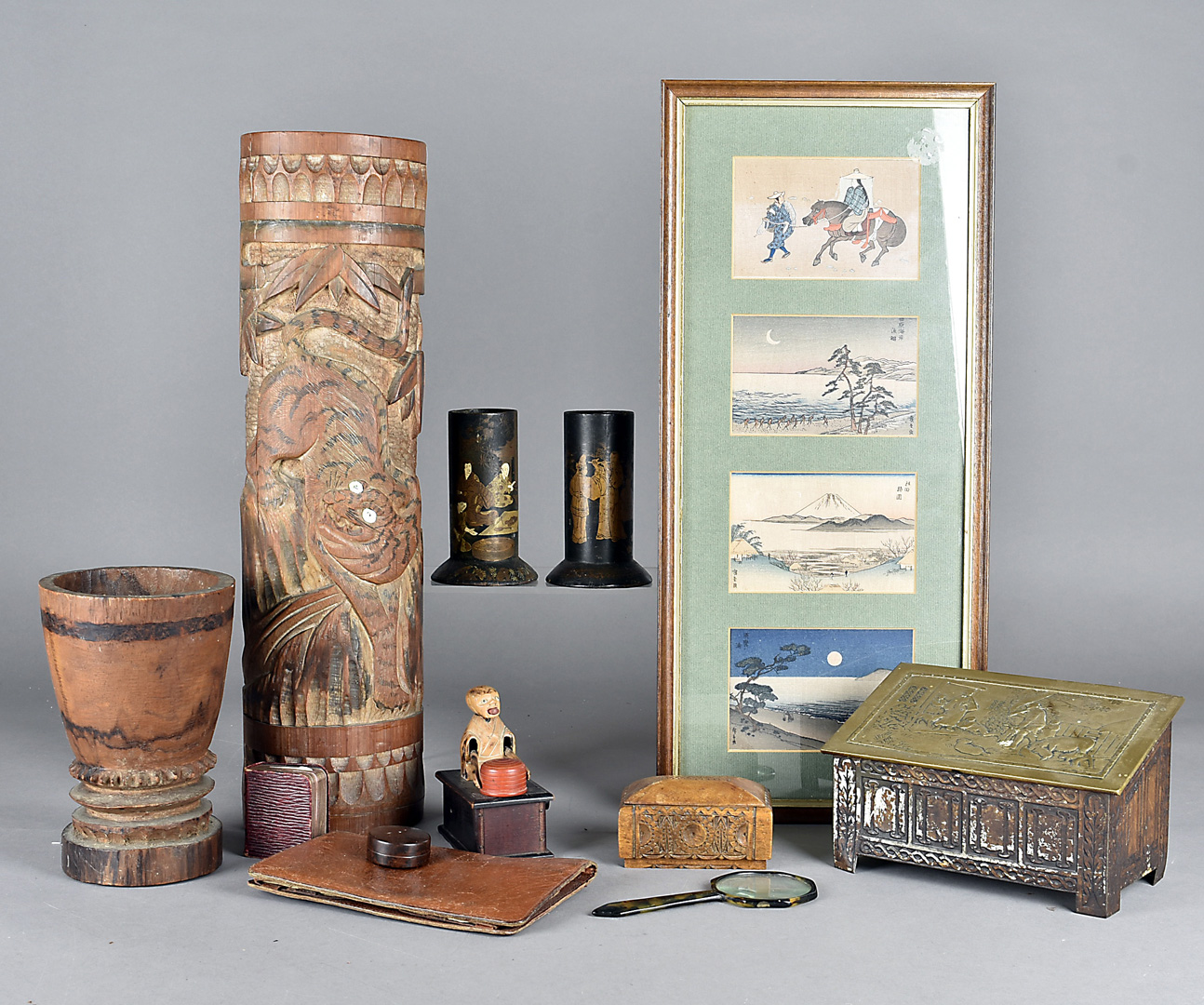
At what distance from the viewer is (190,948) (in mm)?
3121

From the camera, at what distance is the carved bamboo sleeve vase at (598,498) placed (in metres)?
4.23

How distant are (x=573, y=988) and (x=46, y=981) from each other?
1008 mm

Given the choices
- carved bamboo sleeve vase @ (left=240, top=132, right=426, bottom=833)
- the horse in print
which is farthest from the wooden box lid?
the horse in print

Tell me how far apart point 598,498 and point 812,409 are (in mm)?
665

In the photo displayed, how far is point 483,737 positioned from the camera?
12.3 feet

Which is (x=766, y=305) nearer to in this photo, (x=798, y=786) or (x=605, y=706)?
(x=798, y=786)

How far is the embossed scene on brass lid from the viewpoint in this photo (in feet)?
11.1

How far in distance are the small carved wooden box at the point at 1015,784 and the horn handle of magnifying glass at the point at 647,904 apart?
0.39 m

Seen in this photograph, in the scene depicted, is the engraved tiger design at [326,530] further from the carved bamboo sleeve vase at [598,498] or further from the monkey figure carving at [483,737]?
the carved bamboo sleeve vase at [598,498]

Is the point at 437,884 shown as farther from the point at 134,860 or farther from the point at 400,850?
the point at 134,860

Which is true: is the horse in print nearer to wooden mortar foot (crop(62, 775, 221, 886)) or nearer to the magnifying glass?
the magnifying glass

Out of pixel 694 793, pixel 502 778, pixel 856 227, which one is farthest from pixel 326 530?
pixel 856 227

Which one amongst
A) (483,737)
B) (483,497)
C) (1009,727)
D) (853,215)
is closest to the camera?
(1009,727)

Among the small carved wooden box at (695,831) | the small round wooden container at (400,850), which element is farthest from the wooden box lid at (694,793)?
the small round wooden container at (400,850)
